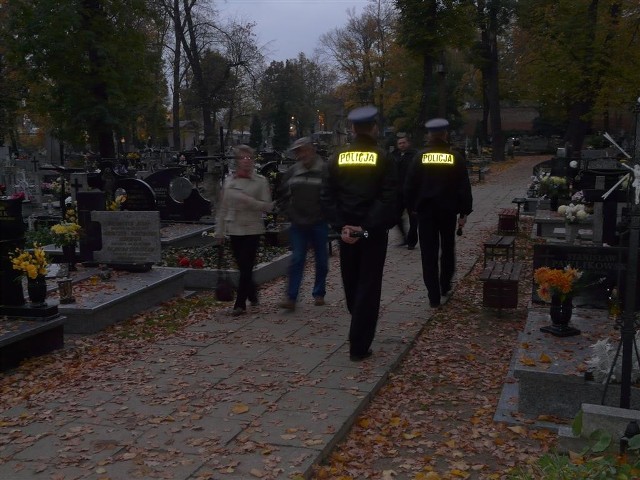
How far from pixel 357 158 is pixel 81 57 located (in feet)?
56.8

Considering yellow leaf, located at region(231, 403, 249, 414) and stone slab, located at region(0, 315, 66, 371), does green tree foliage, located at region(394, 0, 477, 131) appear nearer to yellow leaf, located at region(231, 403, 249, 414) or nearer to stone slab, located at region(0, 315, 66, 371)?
stone slab, located at region(0, 315, 66, 371)

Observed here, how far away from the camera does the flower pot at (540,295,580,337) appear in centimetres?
620

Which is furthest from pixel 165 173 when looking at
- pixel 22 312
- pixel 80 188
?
pixel 22 312

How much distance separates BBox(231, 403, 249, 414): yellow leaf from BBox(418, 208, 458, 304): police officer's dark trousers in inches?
136

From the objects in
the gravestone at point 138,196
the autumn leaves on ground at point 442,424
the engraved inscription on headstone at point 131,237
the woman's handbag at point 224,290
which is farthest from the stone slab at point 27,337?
the gravestone at point 138,196

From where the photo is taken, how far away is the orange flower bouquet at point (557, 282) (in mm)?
6111

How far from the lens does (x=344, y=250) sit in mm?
6527

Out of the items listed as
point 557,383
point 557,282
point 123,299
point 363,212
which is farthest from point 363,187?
point 123,299

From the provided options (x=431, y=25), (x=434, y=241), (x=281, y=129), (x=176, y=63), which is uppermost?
(x=176, y=63)

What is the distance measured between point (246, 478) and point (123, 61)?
1951 cm

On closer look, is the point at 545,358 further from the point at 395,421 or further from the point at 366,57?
the point at 366,57

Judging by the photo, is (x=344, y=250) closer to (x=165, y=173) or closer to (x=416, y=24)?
(x=165, y=173)

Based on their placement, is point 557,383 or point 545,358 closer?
point 557,383

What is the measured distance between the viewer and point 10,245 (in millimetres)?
7418
